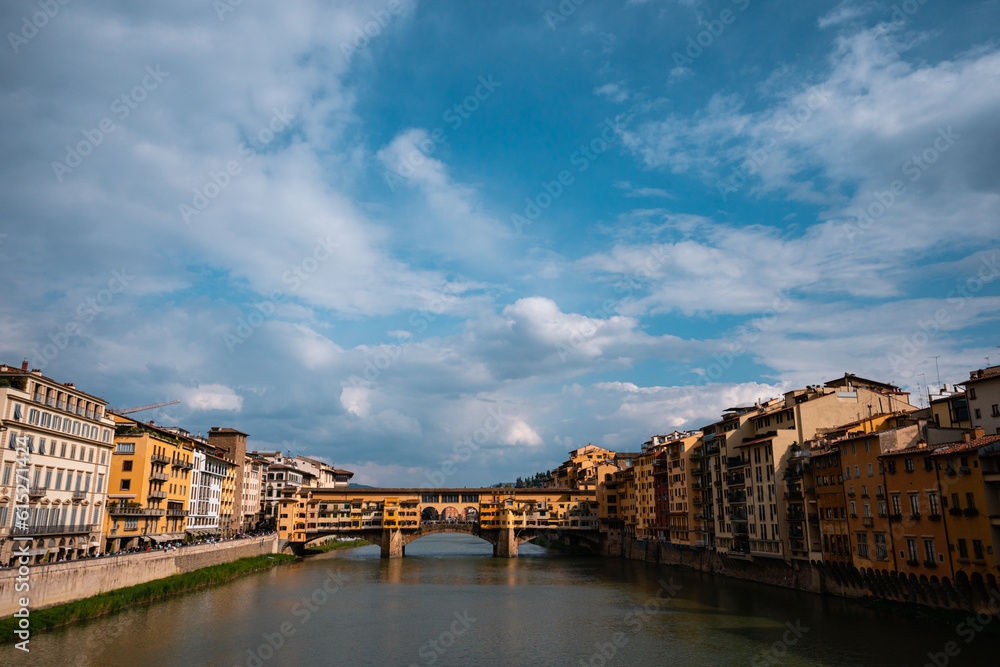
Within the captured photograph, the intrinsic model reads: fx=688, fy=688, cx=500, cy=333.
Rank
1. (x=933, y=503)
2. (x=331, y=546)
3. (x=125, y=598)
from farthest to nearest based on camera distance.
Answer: (x=331, y=546)
(x=125, y=598)
(x=933, y=503)

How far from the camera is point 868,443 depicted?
50.2 meters

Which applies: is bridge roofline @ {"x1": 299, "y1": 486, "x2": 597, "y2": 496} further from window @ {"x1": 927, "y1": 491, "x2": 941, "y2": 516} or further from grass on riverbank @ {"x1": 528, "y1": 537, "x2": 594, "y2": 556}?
window @ {"x1": 927, "y1": 491, "x2": 941, "y2": 516}

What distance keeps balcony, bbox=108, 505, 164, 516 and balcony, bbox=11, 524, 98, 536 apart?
5.87 metres

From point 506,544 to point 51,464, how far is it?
74.0 meters

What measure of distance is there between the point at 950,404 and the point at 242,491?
3798 inches

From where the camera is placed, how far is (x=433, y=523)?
115250mm

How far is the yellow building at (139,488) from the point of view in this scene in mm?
65250

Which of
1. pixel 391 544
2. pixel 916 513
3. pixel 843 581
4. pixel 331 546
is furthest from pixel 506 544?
pixel 916 513

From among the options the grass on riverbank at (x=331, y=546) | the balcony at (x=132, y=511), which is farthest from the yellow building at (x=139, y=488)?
the grass on riverbank at (x=331, y=546)

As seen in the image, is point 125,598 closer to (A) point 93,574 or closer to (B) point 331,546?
(A) point 93,574

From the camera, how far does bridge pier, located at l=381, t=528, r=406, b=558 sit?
108 m

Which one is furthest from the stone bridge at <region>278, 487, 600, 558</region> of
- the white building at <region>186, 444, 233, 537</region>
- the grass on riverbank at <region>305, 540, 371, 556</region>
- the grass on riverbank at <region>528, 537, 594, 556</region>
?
the white building at <region>186, 444, 233, 537</region>

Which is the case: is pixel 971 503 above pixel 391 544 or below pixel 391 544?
above

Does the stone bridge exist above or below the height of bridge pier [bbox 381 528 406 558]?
above
